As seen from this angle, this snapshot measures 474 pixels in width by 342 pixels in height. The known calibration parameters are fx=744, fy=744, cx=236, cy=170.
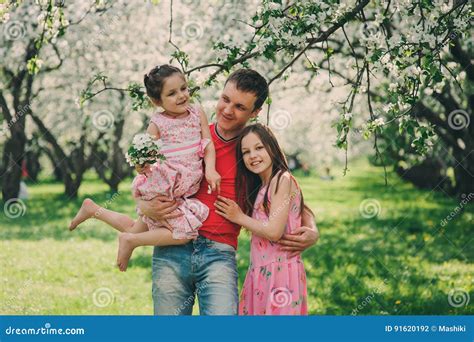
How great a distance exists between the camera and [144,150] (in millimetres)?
3924

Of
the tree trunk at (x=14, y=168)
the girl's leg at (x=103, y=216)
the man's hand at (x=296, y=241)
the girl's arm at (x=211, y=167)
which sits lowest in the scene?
the man's hand at (x=296, y=241)

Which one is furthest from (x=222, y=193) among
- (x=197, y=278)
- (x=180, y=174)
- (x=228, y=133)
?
(x=197, y=278)

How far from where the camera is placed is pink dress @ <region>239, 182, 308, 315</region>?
161 inches

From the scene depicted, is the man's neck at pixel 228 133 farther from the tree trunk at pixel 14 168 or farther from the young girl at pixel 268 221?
the tree trunk at pixel 14 168

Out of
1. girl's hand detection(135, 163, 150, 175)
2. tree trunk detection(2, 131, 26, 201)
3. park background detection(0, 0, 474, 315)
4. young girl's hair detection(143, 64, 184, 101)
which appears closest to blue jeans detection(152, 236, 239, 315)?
girl's hand detection(135, 163, 150, 175)

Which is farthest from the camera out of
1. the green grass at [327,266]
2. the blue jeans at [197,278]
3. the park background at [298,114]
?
the green grass at [327,266]

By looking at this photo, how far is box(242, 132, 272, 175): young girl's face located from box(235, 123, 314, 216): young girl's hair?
0.9 inches

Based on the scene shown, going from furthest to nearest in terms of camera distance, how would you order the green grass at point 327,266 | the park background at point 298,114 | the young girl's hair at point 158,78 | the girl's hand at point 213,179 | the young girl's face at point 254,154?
the green grass at point 327,266 < the park background at point 298,114 < the young girl's hair at point 158,78 < the young girl's face at point 254,154 < the girl's hand at point 213,179

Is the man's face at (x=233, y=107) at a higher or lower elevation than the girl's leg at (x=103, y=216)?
higher

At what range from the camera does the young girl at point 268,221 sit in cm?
403

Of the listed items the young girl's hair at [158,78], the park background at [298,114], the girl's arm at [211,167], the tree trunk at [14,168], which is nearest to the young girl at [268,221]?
the girl's arm at [211,167]

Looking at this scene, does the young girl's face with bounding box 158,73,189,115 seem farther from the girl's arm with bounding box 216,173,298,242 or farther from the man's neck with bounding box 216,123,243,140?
the girl's arm with bounding box 216,173,298,242

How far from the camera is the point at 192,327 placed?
413 cm

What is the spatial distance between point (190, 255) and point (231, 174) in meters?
0.50
